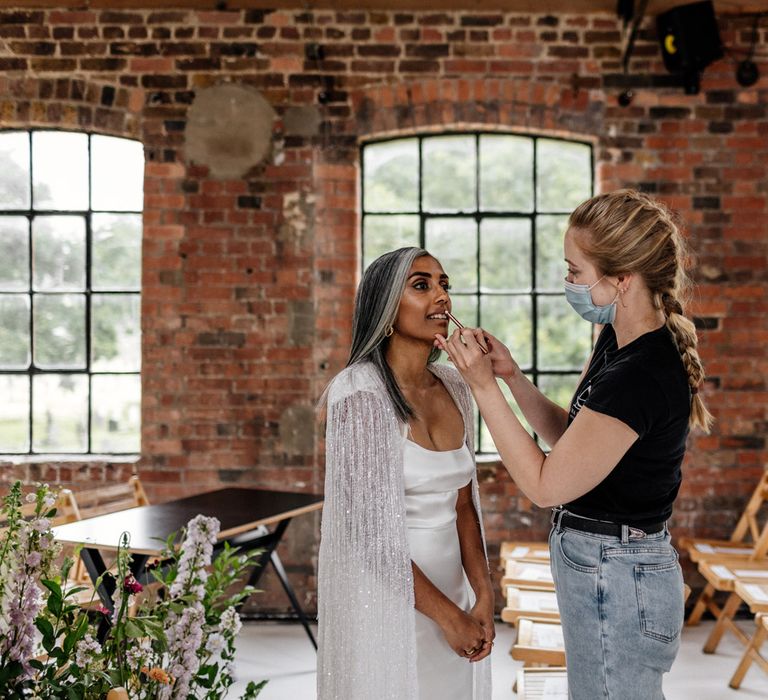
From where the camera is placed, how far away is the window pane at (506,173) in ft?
16.9

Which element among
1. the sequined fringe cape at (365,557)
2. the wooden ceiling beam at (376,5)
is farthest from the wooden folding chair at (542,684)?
the wooden ceiling beam at (376,5)

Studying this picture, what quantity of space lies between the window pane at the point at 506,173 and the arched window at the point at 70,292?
216 cm

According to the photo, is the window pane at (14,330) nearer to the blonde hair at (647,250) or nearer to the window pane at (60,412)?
the window pane at (60,412)

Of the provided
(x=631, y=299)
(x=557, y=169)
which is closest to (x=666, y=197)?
(x=557, y=169)

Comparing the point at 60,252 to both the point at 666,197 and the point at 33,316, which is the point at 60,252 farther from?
the point at 666,197

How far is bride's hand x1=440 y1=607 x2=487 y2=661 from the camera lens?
2.03 m

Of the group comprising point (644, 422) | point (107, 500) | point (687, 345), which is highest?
point (687, 345)

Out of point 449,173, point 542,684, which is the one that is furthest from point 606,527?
point 449,173

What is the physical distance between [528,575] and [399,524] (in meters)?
2.30

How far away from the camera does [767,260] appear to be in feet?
16.3

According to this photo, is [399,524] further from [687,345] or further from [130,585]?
[130,585]

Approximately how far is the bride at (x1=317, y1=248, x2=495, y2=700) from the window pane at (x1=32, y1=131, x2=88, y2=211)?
11.7ft

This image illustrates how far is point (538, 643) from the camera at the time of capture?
3.25m

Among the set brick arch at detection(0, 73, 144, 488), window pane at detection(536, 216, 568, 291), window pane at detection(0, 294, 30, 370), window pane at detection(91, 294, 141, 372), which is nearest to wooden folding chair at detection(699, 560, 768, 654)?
window pane at detection(536, 216, 568, 291)
